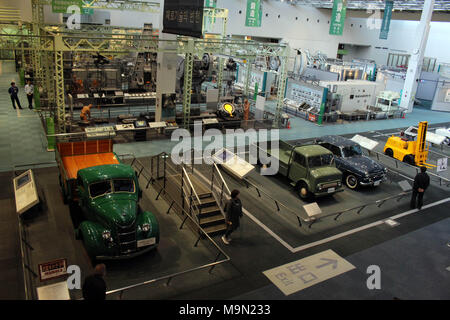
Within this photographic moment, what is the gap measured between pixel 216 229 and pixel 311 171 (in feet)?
14.4

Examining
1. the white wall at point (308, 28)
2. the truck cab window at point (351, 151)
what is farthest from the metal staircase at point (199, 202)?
the white wall at point (308, 28)

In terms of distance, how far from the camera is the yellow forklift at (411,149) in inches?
677

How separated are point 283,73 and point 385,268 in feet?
47.5

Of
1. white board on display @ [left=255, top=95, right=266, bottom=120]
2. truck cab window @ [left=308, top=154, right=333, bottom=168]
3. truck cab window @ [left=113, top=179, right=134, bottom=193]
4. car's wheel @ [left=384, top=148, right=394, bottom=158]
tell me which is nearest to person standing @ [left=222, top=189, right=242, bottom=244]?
truck cab window @ [left=113, top=179, right=134, bottom=193]

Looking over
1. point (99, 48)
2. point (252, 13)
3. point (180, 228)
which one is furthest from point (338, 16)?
point (180, 228)

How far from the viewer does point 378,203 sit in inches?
520

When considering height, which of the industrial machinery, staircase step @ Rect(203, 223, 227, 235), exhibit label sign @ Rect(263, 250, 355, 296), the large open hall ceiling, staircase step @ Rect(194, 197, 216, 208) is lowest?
exhibit label sign @ Rect(263, 250, 355, 296)

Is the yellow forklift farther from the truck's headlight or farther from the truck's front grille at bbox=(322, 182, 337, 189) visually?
the truck's headlight

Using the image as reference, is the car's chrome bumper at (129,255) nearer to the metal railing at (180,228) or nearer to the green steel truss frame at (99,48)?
the metal railing at (180,228)

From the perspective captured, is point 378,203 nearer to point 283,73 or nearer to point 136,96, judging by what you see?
point 283,73

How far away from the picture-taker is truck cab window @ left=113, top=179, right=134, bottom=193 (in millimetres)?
9734

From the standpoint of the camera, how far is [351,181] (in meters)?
14.5
